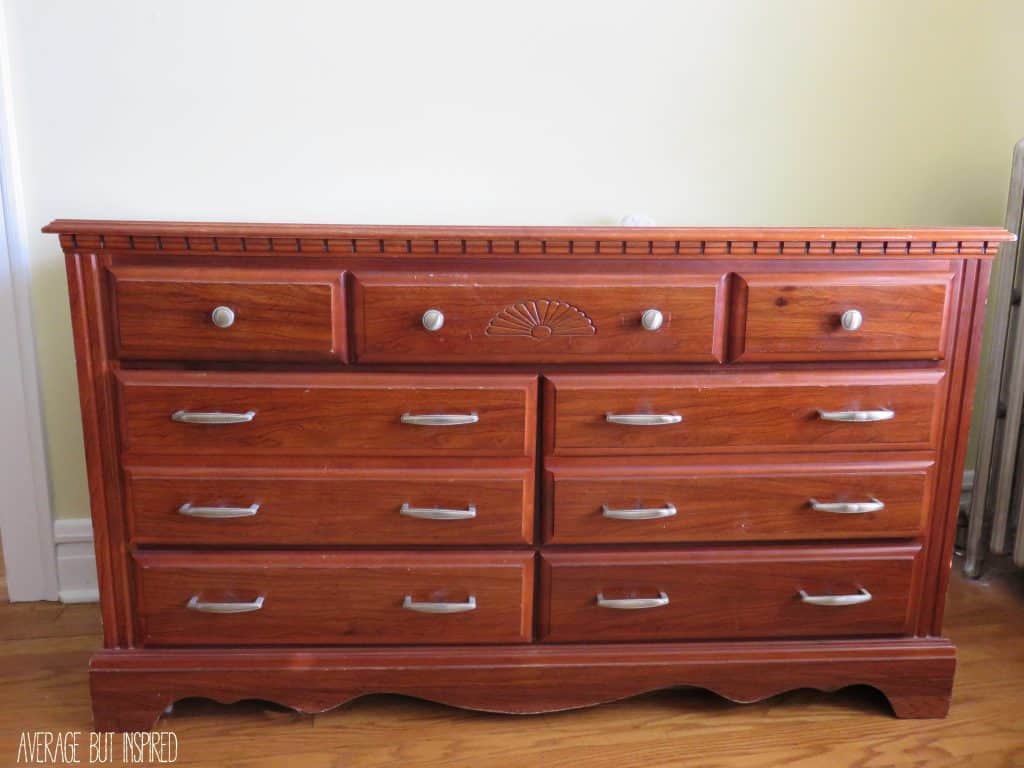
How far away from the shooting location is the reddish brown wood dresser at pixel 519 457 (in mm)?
1400

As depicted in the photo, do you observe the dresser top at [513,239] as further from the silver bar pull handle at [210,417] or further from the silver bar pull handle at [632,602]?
the silver bar pull handle at [632,602]

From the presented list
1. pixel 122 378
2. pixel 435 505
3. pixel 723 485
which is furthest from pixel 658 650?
pixel 122 378

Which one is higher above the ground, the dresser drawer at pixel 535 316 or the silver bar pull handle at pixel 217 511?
the dresser drawer at pixel 535 316

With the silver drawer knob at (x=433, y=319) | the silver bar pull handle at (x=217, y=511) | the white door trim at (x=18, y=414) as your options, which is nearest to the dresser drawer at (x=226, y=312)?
the silver drawer knob at (x=433, y=319)

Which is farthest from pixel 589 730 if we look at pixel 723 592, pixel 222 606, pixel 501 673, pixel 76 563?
pixel 76 563

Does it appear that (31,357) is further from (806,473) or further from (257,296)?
(806,473)

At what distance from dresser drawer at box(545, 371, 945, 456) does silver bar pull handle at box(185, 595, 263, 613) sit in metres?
0.60

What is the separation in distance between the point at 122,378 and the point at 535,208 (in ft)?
3.22

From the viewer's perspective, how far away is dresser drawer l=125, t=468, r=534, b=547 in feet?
4.82

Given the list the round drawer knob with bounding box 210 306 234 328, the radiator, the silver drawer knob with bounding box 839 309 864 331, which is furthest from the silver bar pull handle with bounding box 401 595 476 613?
the radiator

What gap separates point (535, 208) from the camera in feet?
6.43

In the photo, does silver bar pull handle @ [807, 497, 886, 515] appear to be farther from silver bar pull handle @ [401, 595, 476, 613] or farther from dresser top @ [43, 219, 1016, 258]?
silver bar pull handle @ [401, 595, 476, 613]

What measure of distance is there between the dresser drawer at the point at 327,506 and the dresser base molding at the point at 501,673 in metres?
0.23

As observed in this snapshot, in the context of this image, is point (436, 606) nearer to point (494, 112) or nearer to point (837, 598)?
point (837, 598)
